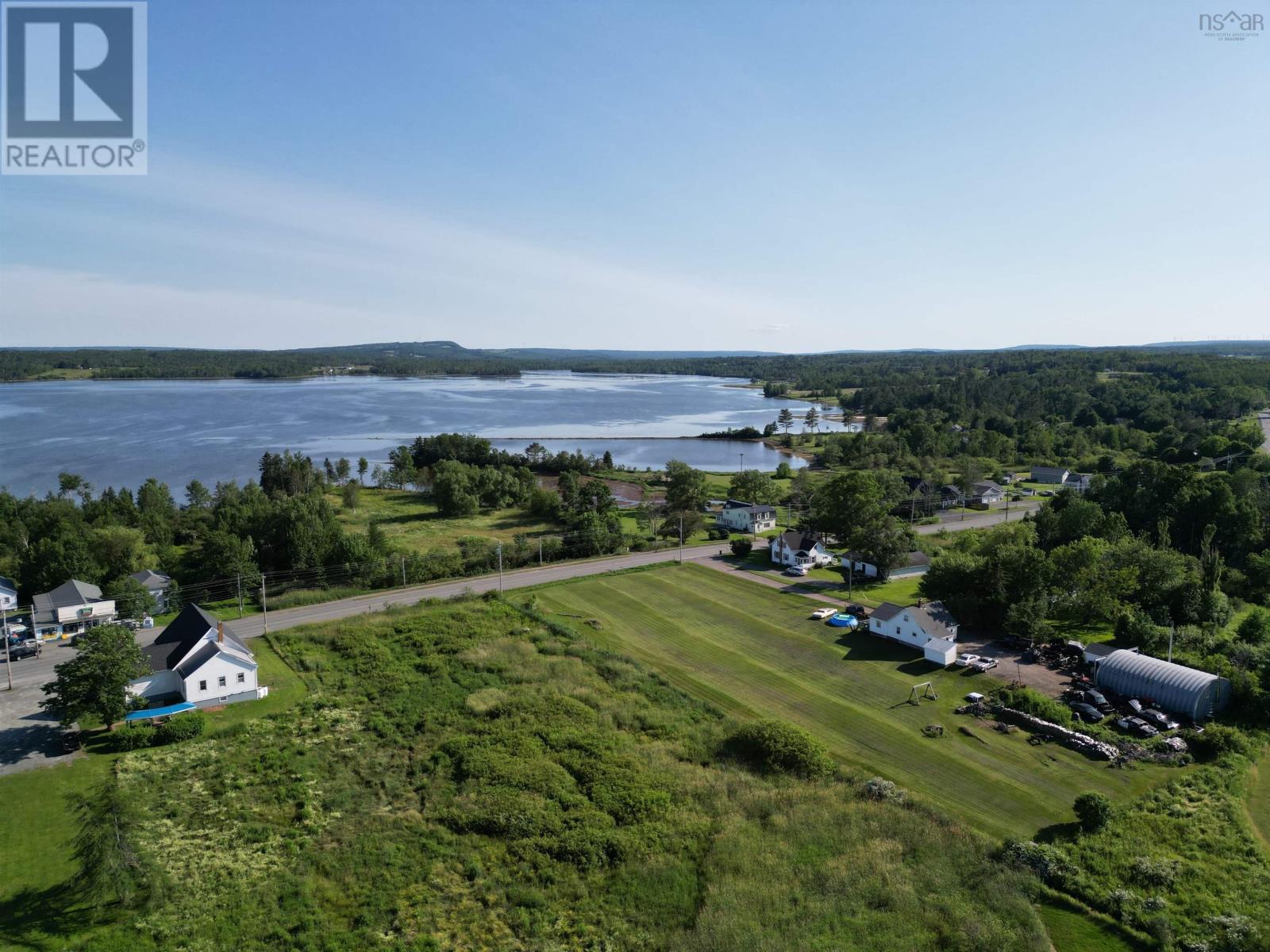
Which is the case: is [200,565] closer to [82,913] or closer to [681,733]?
[82,913]

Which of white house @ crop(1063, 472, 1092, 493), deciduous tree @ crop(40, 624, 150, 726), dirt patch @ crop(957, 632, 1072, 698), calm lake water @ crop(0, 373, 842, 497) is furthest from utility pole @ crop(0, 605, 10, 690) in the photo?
white house @ crop(1063, 472, 1092, 493)

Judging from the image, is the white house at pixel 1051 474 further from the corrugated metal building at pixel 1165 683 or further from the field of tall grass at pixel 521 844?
the field of tall grass at pixel 521 844

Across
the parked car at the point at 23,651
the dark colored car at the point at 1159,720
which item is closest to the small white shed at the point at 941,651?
the dark colored car at the point at 1159,720

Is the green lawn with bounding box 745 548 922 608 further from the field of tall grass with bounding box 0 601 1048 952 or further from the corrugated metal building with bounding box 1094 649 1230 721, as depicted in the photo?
the field of tall grass with bounding box 0 601 1048 952

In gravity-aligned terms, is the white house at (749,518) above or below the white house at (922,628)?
above

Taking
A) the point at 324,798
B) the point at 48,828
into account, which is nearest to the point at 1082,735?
the point at 324,798

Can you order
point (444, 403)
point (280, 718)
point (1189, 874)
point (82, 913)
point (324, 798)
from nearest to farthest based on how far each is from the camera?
1. point (82, 913)
2. point (1189, 874)
3. point (324, 798)
4. point (280, 718)
5. point (444, 403)

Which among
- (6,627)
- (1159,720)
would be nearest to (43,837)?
(6,627)

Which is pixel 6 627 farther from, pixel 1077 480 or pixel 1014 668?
pixel 1077 480
